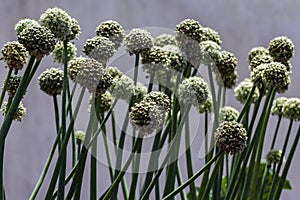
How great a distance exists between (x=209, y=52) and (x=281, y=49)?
0.08m

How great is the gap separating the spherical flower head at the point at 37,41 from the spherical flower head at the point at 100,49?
0.05 meters

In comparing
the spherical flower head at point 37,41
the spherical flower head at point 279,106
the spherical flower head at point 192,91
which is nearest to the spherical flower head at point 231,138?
the spherical flower head at point 192,91

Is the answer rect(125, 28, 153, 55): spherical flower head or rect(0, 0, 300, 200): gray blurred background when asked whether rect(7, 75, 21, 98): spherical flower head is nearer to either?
rect(125, 28, 153, 55): spherical flower head

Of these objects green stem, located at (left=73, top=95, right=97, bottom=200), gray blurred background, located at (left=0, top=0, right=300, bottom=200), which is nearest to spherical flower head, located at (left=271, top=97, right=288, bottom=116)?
green stem, located at (left=73, top=95, right=97, bottom=200)

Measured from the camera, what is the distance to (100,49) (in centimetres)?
48

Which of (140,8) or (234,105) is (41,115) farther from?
(234,105)

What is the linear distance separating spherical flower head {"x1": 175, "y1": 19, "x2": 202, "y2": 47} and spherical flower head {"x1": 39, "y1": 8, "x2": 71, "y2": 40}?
109 millimetres

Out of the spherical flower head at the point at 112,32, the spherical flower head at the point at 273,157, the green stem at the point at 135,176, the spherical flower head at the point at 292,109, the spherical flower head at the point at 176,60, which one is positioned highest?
the spherical flower head at the point at 292,109

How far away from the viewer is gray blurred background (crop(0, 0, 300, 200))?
1475 mm

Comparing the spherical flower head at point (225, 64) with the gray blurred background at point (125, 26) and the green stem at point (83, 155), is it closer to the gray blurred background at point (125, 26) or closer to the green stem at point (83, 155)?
the green stem at point (83, 155)

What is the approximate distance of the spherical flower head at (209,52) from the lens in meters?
0.56

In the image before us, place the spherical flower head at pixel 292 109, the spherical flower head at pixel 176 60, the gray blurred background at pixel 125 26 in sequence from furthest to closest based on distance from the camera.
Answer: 1. the gray blurred background at pixel 125 26
2. the spherical flower head at pixel 292 109
3. the spherical flower head at pixel 176 60

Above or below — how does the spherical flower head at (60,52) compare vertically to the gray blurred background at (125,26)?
below

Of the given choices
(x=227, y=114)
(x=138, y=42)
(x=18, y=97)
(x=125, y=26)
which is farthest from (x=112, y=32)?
(x=125, y=26)
